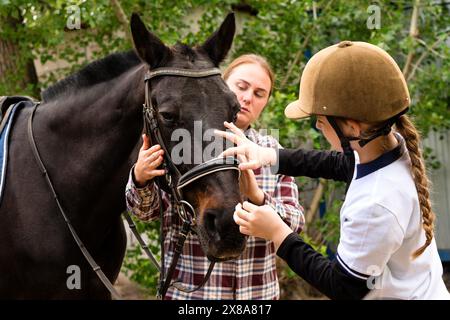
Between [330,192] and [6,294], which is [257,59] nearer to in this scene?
[6,294]

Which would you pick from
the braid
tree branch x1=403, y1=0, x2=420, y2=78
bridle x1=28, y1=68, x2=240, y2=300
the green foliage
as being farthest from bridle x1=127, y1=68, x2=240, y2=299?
tree branch x1=403, y1=0, x2=420, y2=78

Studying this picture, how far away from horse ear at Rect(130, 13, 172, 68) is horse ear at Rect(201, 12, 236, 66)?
0.78ft

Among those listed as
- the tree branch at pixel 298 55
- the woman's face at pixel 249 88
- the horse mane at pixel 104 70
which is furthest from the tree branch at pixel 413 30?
the horse mane at pixel 104 70

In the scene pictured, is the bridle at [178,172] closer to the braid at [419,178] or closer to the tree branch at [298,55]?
the braid at [419,178]

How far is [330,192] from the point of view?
18.5 ft

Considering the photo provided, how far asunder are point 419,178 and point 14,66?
16.1 ft

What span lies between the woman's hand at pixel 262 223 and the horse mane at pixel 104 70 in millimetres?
1264

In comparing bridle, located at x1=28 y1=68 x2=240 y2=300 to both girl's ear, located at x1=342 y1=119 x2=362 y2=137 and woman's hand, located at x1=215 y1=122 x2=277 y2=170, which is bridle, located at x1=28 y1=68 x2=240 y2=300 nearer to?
woman's hand, located at x1=215 y1=122 x2=277 y2=170

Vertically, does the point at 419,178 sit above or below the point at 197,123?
below

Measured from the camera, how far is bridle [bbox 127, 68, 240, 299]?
220 centimetres

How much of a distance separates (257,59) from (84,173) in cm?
101

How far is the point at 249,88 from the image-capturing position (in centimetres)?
266

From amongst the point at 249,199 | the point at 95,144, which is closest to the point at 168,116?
the point at 249,199

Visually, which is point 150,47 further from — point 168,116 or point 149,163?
point 149,163
